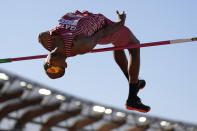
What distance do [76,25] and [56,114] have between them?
21.7 metres

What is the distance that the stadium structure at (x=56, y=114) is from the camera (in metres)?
23.0

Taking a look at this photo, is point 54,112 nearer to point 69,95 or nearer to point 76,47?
point 69,95

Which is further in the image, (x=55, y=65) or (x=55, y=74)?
(x=55, y=74)

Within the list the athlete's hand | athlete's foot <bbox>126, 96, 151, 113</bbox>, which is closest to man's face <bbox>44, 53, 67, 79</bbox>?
the athlete's hand

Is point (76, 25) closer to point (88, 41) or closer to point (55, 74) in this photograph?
point (88, 41)

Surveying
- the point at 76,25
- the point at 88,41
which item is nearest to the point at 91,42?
the point at 88,41

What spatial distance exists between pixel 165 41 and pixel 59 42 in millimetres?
1692

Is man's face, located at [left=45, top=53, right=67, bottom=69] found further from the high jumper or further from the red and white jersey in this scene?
the red and white jersey

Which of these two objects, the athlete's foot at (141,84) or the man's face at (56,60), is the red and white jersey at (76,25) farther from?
the athlete's foot at (141,84)

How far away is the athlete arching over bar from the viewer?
17.6ft

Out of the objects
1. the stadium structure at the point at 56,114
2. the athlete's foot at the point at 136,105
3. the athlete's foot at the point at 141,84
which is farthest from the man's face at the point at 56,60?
the stadium structure at the point at 56,114

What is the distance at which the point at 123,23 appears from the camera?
588cm

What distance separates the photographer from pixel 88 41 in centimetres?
534

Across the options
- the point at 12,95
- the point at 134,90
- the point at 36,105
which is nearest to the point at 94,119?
the point at 36,105
